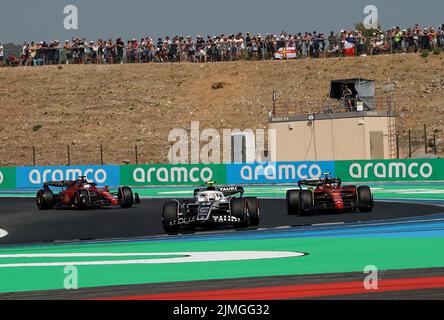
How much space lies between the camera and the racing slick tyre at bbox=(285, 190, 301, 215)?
85.2 feet

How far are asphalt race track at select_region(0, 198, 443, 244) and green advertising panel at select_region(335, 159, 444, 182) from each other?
12730 mm

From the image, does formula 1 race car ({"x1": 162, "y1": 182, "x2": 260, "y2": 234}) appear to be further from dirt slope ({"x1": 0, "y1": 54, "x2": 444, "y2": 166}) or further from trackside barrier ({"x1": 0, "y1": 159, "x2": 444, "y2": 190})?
dirt slope ({"x1": 0, "y1": 54, "x2": 444, "y2": 166})

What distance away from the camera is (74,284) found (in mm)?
13148

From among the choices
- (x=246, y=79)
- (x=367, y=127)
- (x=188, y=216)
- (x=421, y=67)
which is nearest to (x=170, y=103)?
(x=246, y=79)

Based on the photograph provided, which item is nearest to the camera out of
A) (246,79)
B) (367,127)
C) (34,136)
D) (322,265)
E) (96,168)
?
(322,265)

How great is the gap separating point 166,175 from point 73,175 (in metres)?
4.24

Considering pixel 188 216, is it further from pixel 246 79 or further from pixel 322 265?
pixel 246 79

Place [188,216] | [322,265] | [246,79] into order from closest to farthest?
1. [322,265]
2. [188,216]
3. [246,79]

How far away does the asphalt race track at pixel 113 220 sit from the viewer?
870 inches

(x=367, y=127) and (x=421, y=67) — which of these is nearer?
(x=367, y=127)

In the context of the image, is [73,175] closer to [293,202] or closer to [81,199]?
[81,199]

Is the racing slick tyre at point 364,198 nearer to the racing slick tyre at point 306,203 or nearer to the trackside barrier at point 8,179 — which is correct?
the racing slick tyre at point 306,203

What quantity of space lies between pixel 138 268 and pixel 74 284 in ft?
6.17

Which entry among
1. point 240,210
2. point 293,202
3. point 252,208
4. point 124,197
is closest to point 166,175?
point 124,197
